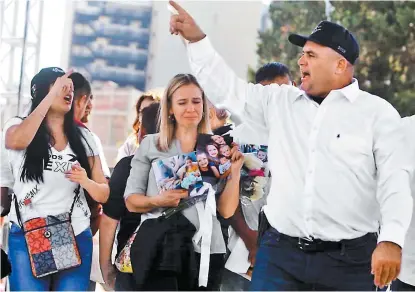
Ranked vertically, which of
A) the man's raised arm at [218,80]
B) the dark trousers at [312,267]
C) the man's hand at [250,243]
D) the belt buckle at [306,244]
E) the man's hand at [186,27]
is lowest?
the man's hand at [250,243]

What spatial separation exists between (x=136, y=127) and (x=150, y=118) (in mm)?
194

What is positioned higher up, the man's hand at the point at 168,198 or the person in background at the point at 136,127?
the person in background at the point at 136,127

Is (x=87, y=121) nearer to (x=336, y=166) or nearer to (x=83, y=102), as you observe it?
(x=83, y=102)

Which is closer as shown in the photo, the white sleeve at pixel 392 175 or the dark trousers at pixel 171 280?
the white sleeve at pixel 392 175

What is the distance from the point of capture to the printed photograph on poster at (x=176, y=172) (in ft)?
9.22

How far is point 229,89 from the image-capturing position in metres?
2.58

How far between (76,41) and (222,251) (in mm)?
1355

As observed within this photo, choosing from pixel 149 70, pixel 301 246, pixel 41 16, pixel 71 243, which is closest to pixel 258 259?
pixel 301 246

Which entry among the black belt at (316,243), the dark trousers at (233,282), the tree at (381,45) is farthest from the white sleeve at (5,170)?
the tree at (381,45)

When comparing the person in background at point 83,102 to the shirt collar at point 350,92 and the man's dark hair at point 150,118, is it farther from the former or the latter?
the shirt collar at point 350,92

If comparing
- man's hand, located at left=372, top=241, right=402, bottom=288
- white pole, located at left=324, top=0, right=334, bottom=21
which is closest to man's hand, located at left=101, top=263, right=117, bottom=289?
man's hand, located at left=372, top=241, right=402, bottom=288

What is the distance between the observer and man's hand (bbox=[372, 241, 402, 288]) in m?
2.29

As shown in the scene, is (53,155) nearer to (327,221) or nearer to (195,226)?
(195,226)

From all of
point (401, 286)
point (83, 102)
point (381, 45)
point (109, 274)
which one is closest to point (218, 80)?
point (83, 102)
